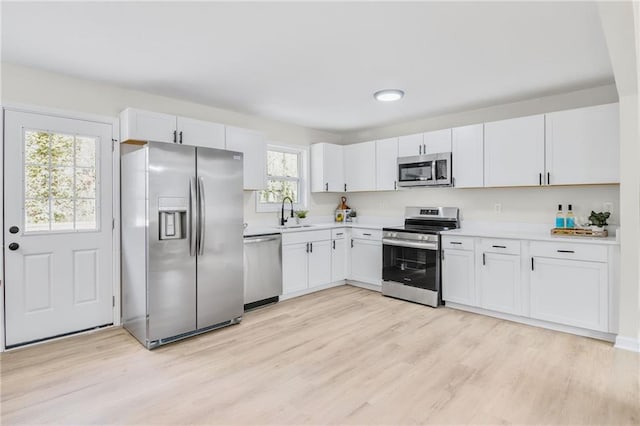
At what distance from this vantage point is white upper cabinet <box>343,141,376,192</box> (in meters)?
5.14

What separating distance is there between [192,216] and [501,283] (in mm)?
3118

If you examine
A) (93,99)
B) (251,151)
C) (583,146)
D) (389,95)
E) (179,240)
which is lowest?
(179,240)

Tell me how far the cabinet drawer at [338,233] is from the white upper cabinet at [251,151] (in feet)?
3.93

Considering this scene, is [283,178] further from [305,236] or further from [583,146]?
[583,146]

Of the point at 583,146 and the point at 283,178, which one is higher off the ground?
the point at 583,146

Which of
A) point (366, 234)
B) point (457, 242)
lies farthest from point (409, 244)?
point (366, 234)

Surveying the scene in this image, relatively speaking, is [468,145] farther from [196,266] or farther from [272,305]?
[196,266]

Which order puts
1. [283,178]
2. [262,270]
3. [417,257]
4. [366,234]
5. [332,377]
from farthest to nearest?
[283,178], [366,234], [417,257], [262,270], [332,377]

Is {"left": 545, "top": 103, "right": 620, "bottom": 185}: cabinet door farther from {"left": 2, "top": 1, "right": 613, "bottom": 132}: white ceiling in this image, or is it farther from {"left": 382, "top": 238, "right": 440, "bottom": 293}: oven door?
{"left": 382, "top": 238, "right": 440, "bottom": 293}: oven door

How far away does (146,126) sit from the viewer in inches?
135

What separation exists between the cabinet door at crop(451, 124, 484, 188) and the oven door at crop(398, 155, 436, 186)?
0.89ft

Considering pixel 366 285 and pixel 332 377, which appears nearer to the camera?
pixel 332 377

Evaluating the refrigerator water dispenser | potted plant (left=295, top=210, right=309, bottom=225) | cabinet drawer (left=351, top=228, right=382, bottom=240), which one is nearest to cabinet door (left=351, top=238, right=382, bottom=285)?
cabinet drawer (left=351, top=228, right=382, bottom=240)

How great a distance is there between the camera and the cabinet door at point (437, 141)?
4344 mm
